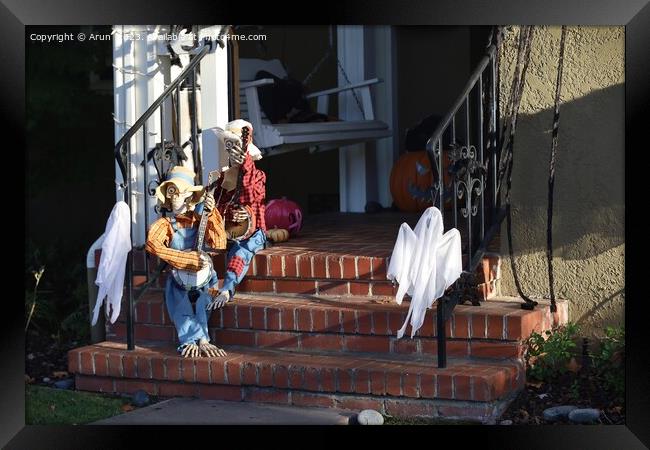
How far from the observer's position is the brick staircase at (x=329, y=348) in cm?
564

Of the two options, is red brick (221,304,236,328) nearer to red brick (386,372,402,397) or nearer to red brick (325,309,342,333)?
red brick (325,309,342,333)

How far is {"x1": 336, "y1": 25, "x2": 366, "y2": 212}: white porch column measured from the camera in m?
8.27

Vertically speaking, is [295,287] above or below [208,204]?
below

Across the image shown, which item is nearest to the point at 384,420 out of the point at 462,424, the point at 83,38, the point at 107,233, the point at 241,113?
the point at 462,424

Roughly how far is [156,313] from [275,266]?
0.67m

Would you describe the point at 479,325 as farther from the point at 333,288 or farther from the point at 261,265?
the point at 261,265

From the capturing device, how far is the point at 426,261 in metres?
5.59

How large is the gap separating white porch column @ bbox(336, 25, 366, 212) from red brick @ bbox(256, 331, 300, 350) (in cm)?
238

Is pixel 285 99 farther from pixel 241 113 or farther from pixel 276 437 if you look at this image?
pixel 276 437

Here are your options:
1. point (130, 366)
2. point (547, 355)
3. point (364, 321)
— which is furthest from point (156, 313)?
point (547, 355)

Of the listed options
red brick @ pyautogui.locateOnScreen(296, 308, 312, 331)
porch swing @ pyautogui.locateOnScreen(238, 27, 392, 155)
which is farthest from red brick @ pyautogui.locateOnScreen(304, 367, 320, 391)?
porch swing @ pyautogui.locateOnScreen(238, 27, 392, 155)

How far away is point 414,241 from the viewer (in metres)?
5.61

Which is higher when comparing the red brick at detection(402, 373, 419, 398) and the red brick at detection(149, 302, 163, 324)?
the red brick at detection(149, 302, 163, 324)
